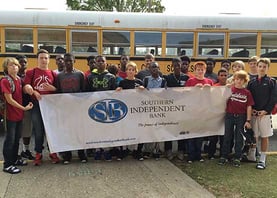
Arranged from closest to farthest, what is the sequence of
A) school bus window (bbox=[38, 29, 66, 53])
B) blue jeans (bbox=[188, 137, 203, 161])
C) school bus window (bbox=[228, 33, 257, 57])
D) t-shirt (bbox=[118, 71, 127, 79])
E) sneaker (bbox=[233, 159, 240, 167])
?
sneaker (bbox=[233, 159, 240, 167])
blue jeans (bbox=[188, 137, 203, 161])
t-shirt (bbox=[118, 71, 127, 79])
school bus window (bbox=[38, 29, 66, 53])
school bus window (bbox=[228, 33, 257, 57])

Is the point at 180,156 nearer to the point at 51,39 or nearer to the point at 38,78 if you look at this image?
the point at 38,78

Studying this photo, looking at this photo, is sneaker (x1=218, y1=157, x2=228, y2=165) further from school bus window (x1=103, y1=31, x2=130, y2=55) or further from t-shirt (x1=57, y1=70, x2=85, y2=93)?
school bus window (x1=103, y1=31, x2=130, y2=55)

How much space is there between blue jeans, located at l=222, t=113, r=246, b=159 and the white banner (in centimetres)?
35

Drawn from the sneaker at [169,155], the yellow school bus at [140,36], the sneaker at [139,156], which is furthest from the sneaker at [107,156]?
the yellow school bus at [140,36]

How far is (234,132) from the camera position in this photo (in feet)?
18.5

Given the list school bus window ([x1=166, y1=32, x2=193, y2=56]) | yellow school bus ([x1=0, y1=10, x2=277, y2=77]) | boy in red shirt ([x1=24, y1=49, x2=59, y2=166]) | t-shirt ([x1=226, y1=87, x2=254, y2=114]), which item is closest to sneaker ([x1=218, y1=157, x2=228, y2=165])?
t-shirt ([x1=226, y1=87, x2=254, y2=114])

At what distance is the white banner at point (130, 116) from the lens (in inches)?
214

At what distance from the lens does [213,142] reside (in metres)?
6.02

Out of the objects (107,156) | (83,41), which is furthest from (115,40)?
(107,156)

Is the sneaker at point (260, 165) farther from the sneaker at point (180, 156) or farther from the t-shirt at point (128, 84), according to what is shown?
the t-shirt at point (128, 84)

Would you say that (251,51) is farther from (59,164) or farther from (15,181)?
(15,181)

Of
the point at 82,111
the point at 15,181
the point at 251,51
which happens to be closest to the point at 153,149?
the point at 82,111

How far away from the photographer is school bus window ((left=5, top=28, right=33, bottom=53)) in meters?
9.24

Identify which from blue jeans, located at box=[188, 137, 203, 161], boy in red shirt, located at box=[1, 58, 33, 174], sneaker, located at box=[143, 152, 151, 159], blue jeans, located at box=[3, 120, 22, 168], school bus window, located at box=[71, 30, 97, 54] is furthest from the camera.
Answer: school bus window, located at box=[71, 30, 97, 54]
